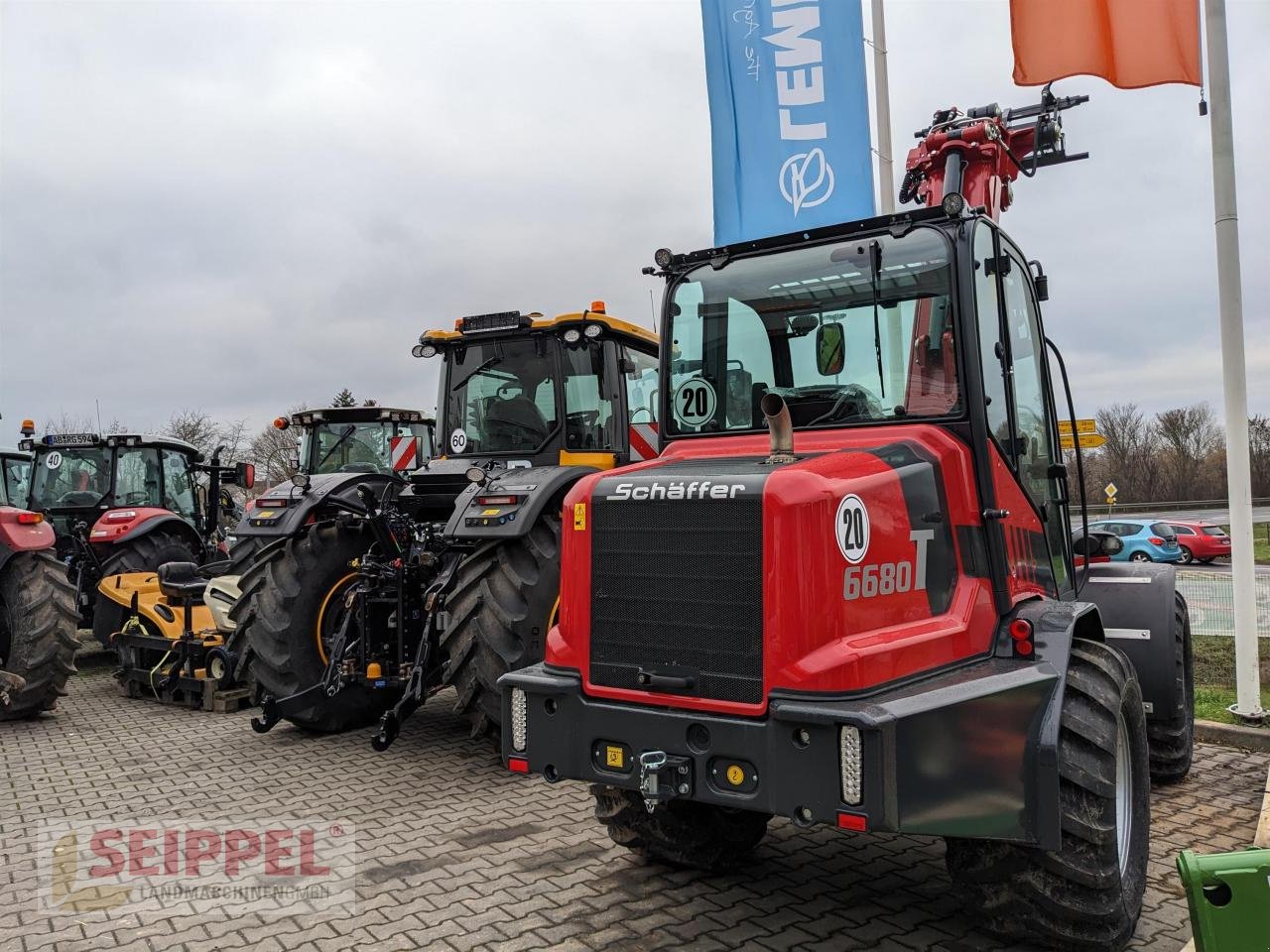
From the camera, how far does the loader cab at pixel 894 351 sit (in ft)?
12.1

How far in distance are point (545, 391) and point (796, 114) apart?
3.51 metres

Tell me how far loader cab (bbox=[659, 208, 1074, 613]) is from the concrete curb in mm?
2855

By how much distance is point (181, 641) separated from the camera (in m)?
7.98

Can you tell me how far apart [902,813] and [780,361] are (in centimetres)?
196

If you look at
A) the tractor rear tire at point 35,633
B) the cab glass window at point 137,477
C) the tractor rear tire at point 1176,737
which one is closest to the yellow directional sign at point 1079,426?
the tractor rear tire at point 1176,737

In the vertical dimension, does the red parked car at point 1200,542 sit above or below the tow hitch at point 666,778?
below

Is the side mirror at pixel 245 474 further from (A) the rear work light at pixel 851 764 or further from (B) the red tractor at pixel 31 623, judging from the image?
(A) the rear work light at pixel 851 764

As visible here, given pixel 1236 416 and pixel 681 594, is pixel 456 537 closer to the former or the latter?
pixel 681 594

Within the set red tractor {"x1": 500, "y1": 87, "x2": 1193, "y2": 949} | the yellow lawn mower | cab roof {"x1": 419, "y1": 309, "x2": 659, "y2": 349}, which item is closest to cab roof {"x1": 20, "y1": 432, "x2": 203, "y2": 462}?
the yellow lawn mower

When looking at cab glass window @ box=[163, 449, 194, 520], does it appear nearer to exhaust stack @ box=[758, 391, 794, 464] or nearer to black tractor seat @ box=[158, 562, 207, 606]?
black tractor seat @ box=[158, 562, 207, 606]

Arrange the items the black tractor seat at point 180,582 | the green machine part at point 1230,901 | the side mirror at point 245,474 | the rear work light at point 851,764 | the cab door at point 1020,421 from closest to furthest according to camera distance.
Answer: the green machine part at point 1230,901 → the rear work light at point 851,764 → the cab door at point 1020,421 → the black tractor seat at point 180,582 → the side mirror at point 245,474

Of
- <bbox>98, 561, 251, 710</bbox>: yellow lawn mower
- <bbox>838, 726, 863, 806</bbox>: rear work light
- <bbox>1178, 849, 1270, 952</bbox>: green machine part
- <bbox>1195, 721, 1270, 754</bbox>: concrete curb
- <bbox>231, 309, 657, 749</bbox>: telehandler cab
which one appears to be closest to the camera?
<bbox>1178, 849, 1270, 952</bbox>: green machine part

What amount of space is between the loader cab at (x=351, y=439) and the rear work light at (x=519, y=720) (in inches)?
374

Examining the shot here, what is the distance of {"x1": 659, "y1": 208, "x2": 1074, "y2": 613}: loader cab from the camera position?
370cm
